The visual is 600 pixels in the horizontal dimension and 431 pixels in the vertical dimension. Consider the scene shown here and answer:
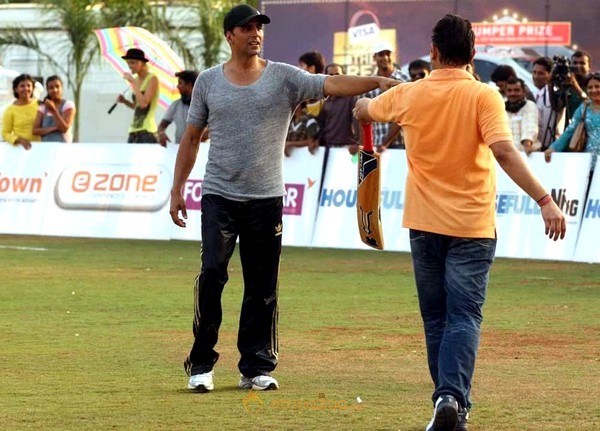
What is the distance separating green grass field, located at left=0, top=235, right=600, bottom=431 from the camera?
7805mm

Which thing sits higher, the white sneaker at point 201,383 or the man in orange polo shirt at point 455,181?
the man in orange polo shirt at point 455,181

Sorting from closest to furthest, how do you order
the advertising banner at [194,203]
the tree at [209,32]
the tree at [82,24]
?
the advertising banner at [194,203] → the tree at [209,32] → the tree at [82,24]

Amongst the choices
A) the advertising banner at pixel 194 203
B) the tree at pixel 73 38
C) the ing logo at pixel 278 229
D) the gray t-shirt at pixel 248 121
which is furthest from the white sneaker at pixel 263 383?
the tree at pixel 73 38

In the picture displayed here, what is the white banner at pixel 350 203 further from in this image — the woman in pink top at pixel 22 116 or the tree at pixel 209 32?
the tree at pixel 209 32

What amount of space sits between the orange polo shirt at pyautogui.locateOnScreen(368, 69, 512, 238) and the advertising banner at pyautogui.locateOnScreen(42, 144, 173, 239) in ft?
44.8

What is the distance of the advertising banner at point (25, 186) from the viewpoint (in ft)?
71.7

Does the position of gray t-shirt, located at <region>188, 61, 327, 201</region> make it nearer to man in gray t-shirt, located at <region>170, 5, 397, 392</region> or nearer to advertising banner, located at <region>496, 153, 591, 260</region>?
man in gray t-shirt, located at <region>170, 5, 397, 392</region>

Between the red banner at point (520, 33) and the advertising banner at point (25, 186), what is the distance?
796 cm

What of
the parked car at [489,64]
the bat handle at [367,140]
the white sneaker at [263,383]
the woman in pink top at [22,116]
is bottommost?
the woman in pink top at [22,116]

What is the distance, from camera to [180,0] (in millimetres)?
39312

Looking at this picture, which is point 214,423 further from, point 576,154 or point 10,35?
point 10,35

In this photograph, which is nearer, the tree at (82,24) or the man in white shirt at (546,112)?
the man in white shirt at (546,112)

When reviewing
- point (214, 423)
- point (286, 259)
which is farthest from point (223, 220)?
point (286, 259)

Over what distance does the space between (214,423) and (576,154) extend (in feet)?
36.4
